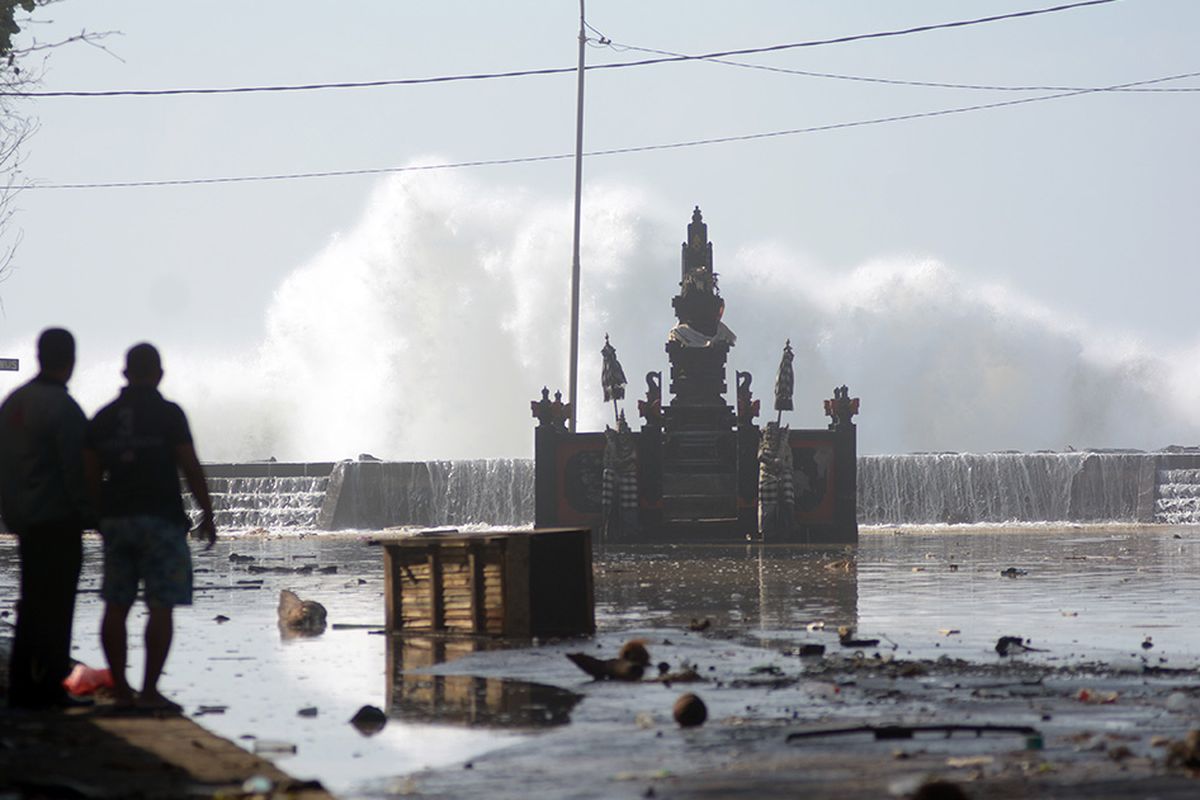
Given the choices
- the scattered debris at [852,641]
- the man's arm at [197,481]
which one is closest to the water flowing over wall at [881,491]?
the scattered debris at [852,641]

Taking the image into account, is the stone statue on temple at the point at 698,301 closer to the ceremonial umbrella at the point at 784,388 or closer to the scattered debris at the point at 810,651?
the ceremonial umbrella at the point at 784,388

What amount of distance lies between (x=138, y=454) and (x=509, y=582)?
5.68 metres

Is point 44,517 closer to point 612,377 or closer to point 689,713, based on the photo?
point 689,713

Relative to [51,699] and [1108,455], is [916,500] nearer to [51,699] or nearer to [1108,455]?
[1108,455]

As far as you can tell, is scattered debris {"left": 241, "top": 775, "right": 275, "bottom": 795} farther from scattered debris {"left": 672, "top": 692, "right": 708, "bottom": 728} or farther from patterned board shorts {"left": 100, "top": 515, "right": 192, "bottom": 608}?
scattered debris {"left": 672, "top": 692, "right": 708, "bottom": 728}

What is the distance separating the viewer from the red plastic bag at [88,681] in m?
11.2

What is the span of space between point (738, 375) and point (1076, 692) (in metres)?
35.0

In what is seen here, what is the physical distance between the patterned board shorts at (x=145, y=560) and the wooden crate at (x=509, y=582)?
5.12m

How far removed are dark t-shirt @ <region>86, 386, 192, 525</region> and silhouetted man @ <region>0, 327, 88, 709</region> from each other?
186 mm

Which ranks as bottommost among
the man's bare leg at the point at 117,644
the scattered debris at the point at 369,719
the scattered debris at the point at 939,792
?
the scattered debris at the point at 369,719

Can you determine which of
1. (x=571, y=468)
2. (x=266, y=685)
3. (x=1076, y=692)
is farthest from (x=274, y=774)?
(x=571, y=468)

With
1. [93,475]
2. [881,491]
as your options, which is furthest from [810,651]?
[881,491]

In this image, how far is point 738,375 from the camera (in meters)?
45.9

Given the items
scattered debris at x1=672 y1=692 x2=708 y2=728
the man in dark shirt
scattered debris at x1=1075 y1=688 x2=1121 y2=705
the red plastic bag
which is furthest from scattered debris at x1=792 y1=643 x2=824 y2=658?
the man in dark shirt
